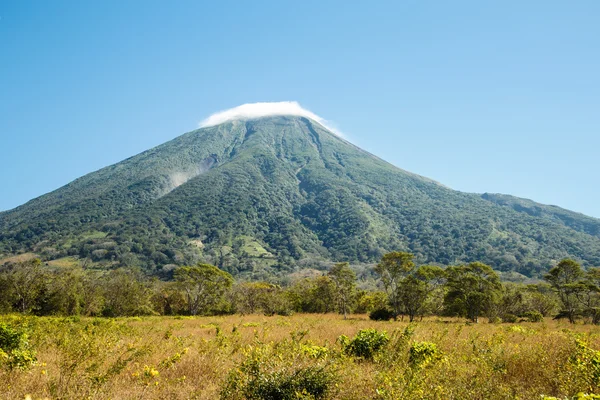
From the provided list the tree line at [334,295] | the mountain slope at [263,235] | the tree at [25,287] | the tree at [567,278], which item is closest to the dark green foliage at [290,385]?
Answer: the tree line at [334,295]

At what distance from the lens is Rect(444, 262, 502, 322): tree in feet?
107

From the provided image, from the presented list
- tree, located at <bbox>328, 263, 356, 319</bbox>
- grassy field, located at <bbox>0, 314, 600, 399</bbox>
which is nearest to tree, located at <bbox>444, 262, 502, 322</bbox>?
tree, located at <bbox>328, 263, 356, 319</bbox>

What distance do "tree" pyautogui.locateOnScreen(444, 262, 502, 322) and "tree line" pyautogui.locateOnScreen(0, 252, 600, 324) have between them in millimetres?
89

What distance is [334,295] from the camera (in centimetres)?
4600

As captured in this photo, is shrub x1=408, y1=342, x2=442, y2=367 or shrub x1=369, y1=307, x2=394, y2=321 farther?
shrub x1=369, y1=307, x2=394, y2=321

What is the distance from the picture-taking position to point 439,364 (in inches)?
304

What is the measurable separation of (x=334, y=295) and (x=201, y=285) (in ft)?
57.7

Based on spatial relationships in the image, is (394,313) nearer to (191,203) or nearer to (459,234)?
(459,234)

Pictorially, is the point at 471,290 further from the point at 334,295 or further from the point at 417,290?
the point at 334,295

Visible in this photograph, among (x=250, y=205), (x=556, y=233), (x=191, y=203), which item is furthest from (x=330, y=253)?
(x=556, y=233)

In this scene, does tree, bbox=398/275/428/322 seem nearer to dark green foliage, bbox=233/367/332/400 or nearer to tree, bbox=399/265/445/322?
tree, bbox=399/265/445/322

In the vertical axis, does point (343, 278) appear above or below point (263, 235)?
above

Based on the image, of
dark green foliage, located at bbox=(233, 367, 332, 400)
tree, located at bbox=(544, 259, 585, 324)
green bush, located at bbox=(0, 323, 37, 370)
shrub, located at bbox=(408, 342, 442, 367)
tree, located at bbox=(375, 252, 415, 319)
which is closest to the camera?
dark green foliage, located at bbox=(233, 367, 332, 400)

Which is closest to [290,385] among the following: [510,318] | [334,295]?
[510,318]
